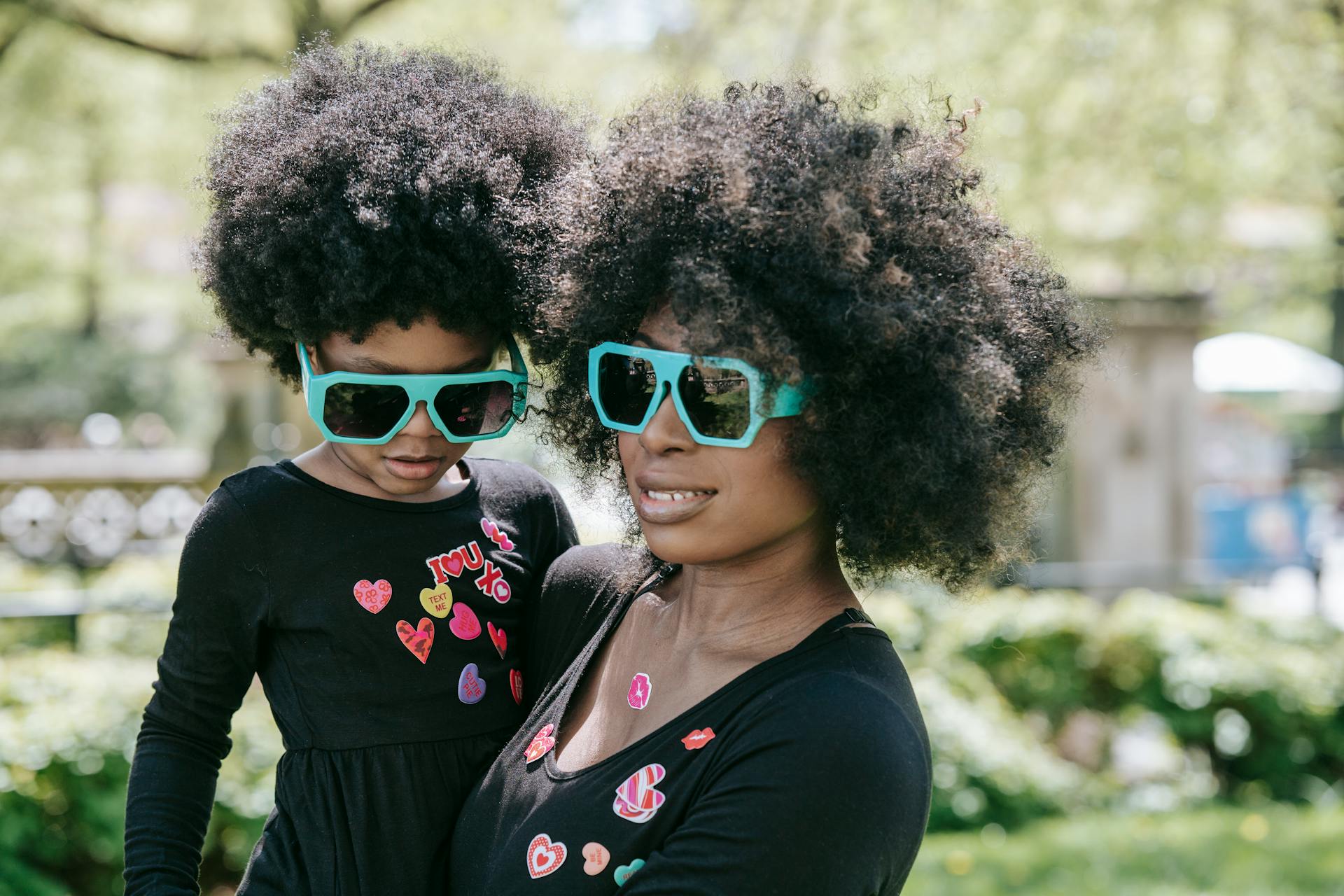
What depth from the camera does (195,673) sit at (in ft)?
7.20

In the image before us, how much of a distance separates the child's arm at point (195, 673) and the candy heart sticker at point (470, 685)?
0.36 meters

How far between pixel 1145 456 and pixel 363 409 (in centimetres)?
854

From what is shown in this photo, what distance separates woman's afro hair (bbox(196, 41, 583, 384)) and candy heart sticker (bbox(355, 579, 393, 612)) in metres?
0.44

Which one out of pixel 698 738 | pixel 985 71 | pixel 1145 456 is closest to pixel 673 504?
pixel 698 738

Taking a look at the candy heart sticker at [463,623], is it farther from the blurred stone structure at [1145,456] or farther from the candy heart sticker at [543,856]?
the blurred stone structure at [1145,456]

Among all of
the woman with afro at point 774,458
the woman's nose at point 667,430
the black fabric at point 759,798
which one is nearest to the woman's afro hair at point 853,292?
the woman with afro at point 774,458

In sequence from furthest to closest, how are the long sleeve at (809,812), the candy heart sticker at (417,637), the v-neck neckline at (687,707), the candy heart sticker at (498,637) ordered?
the candy heart sticker at (498,637) < the candy heart sticker at (417,637) < the v-neck neckline at (687,707) < the long sleeve at (809,812)

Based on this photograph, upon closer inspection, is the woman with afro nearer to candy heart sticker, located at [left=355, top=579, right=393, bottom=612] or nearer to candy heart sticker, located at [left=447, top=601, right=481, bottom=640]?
candy heart sticker, located at [left=447, top=601, right=481, bottom=640]

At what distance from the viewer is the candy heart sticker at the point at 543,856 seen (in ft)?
6.15

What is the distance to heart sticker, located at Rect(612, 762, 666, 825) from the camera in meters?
1.85

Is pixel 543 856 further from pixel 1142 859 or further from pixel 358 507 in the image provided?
pixel 1142 859

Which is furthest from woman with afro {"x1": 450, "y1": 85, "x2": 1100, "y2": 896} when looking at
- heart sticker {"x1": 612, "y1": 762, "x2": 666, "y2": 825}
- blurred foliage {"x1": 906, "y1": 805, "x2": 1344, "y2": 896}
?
blurred foliage {"x1": 906, "y1": 805, "x2": 1344, "y2": 896}

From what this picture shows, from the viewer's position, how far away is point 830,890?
1.69 meters

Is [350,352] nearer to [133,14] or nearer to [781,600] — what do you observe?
[781,600]
